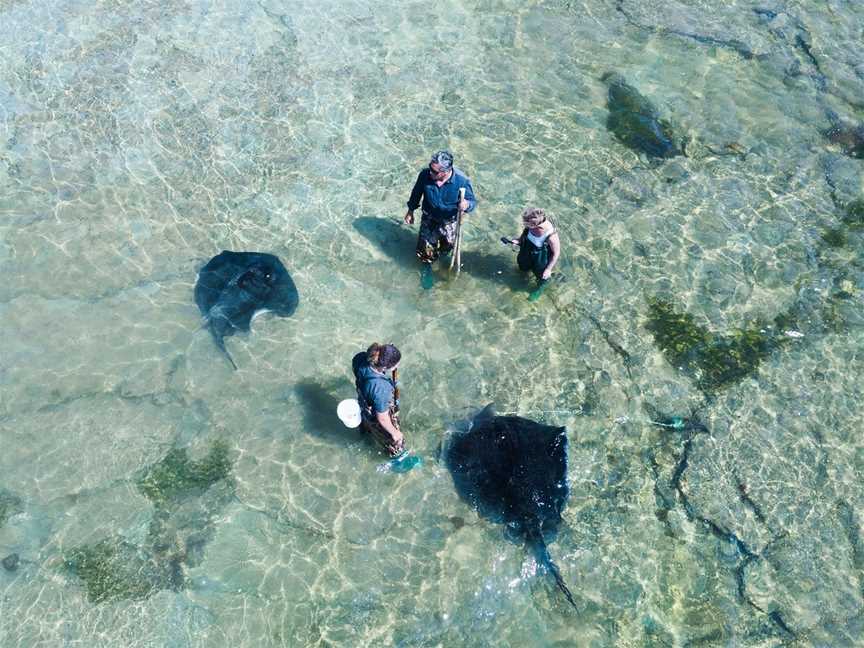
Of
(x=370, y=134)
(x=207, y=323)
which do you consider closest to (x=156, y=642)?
(x=207, y=323)

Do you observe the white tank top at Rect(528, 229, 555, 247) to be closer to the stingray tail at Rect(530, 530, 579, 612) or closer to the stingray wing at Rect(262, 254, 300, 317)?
the stingray wing at Rect(262, 254, 300, 317)

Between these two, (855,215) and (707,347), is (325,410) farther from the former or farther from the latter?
(855,215)

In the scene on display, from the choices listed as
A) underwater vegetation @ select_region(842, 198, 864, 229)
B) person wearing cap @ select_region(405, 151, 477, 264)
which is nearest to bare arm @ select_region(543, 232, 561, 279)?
person wearing cap @ select_region(405, 151, 477, 264)

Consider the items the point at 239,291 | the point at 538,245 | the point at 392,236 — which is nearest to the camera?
the point at 538,245

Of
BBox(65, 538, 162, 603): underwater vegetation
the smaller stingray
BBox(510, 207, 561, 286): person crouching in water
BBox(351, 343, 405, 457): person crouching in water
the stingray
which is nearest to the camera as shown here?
BBox(351, 343, 405, 457): person crouching in water

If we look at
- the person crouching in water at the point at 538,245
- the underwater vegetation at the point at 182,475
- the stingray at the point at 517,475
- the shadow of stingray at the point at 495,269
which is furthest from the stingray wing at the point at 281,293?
the person crouching in water at the point at 538,245

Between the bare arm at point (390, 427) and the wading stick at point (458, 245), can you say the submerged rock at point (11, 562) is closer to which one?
the bare arm at point (390, 427)

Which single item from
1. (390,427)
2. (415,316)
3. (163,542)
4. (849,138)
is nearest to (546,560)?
Result: (390,427)
